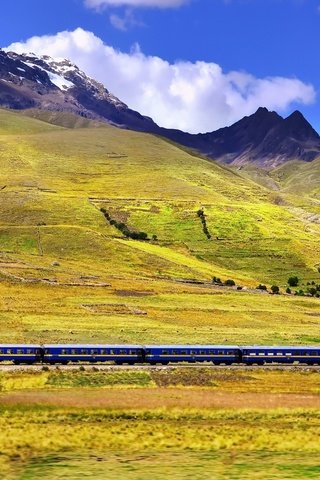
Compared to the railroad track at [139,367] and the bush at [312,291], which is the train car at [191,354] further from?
the bush at [312,291]

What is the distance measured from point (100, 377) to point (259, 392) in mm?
15460

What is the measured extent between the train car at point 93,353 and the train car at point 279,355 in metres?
12.5

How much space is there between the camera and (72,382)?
186 feet

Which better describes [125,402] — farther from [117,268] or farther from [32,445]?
[117,268]

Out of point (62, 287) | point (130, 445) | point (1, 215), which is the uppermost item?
point (1, 215)

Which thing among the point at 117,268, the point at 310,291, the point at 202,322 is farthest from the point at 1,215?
the point at 202,322

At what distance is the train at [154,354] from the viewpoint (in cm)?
6406

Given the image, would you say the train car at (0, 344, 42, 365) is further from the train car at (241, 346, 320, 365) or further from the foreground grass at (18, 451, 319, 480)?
the foreground grass at (18, 451, 319, 480)

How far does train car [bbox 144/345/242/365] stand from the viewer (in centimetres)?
6719

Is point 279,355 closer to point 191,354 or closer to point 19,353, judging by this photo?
point 191,354

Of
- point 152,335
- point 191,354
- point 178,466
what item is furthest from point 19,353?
point 178,466

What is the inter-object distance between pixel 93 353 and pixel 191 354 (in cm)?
1095

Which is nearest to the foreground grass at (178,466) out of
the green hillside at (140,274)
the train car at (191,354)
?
the train car at (191,354)

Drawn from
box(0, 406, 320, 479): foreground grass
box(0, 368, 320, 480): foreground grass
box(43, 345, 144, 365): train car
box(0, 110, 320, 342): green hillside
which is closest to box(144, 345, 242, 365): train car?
box(43, 345, 144, 365): train car
